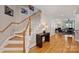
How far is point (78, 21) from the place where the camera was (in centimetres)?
205

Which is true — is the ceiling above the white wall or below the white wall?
above

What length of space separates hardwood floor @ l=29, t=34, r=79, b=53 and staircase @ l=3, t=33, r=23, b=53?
23cm

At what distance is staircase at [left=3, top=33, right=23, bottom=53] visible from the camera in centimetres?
207

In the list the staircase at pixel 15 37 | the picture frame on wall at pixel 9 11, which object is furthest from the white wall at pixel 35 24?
the picture frame on wall at pixel 9 11

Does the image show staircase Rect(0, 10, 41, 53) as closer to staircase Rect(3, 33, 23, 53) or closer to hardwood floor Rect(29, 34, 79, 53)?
staircase Rect(3, 33, 23, 53)

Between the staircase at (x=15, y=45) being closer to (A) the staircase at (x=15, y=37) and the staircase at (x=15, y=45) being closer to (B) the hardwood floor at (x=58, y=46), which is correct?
(A) the staircase at (x=15, y=37)

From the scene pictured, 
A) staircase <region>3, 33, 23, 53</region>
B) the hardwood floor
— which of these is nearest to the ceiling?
the hardwood floor

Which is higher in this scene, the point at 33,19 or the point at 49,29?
the point at 33,19

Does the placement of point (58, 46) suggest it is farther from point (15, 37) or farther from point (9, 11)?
point (9, 11)

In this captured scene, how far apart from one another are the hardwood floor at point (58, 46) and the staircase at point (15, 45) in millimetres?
235
